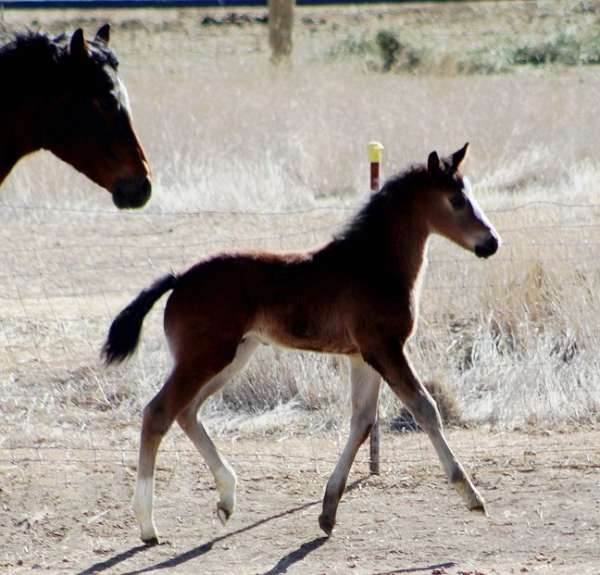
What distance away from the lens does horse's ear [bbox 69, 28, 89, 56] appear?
5.20 m

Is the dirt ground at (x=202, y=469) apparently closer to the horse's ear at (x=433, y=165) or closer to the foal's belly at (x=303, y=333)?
the foal's belly at (x=303, y=333)

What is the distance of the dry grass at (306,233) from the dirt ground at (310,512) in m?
0.55

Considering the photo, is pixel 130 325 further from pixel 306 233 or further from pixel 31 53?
pixel 306 233

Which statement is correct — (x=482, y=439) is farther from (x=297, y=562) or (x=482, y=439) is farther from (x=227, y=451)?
(x=297, y=562)

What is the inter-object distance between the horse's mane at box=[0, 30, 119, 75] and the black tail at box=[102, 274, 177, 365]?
0.98 m

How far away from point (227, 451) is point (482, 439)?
144 centimetres

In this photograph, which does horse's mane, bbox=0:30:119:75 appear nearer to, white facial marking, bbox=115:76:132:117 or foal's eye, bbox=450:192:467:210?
white facial marking, bbox=115:76:132:117

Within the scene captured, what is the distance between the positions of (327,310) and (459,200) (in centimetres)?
75


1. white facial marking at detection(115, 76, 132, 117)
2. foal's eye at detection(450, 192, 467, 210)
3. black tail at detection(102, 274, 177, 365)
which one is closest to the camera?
white facial marking at detection(115, 76, 132, 117)

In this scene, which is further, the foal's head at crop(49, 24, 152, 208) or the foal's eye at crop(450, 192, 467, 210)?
the foal's eye at crop(450, 192, 467, 210)

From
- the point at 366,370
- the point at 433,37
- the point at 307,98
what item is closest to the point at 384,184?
the point at 366,370

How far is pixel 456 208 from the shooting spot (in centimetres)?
579

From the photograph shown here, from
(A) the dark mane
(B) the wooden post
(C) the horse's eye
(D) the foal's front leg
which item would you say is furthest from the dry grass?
(B) the wooden post

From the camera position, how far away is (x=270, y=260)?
577cm
